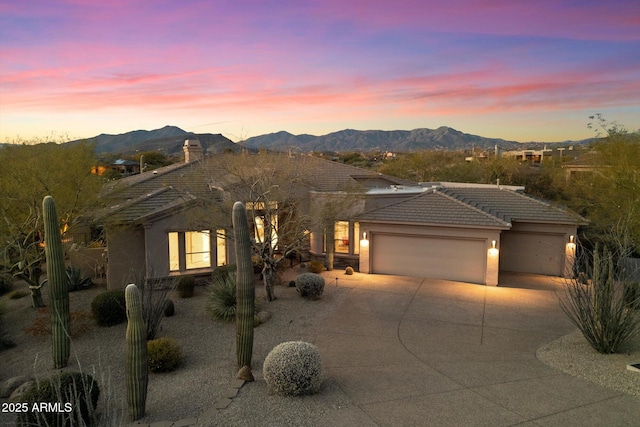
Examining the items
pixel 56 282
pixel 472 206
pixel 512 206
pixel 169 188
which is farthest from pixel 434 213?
pixel 56 282

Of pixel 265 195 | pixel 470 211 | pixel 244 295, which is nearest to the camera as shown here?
pixel 244 295

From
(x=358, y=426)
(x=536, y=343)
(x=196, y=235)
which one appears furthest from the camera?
(x=196, y=235)

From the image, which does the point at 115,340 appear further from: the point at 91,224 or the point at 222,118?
the point at 222,118

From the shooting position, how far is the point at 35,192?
14.3m

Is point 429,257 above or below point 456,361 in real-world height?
above

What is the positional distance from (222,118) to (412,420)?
3348cm

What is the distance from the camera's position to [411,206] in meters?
20.0

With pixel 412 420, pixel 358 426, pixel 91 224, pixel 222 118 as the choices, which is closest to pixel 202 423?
pixel 358 426

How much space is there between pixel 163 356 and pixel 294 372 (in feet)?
13.2

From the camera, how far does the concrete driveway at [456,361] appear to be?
780cm

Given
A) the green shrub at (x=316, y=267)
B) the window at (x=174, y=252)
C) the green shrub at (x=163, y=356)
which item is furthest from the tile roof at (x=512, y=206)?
the green shrub at (x=163, y=356)

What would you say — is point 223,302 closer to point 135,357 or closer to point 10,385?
point 10,385

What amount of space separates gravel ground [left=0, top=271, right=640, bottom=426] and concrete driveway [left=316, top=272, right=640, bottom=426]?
1.54 ft

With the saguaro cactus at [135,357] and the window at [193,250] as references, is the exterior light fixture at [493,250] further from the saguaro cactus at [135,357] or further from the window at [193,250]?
the saguaro cactus at [135,357]
